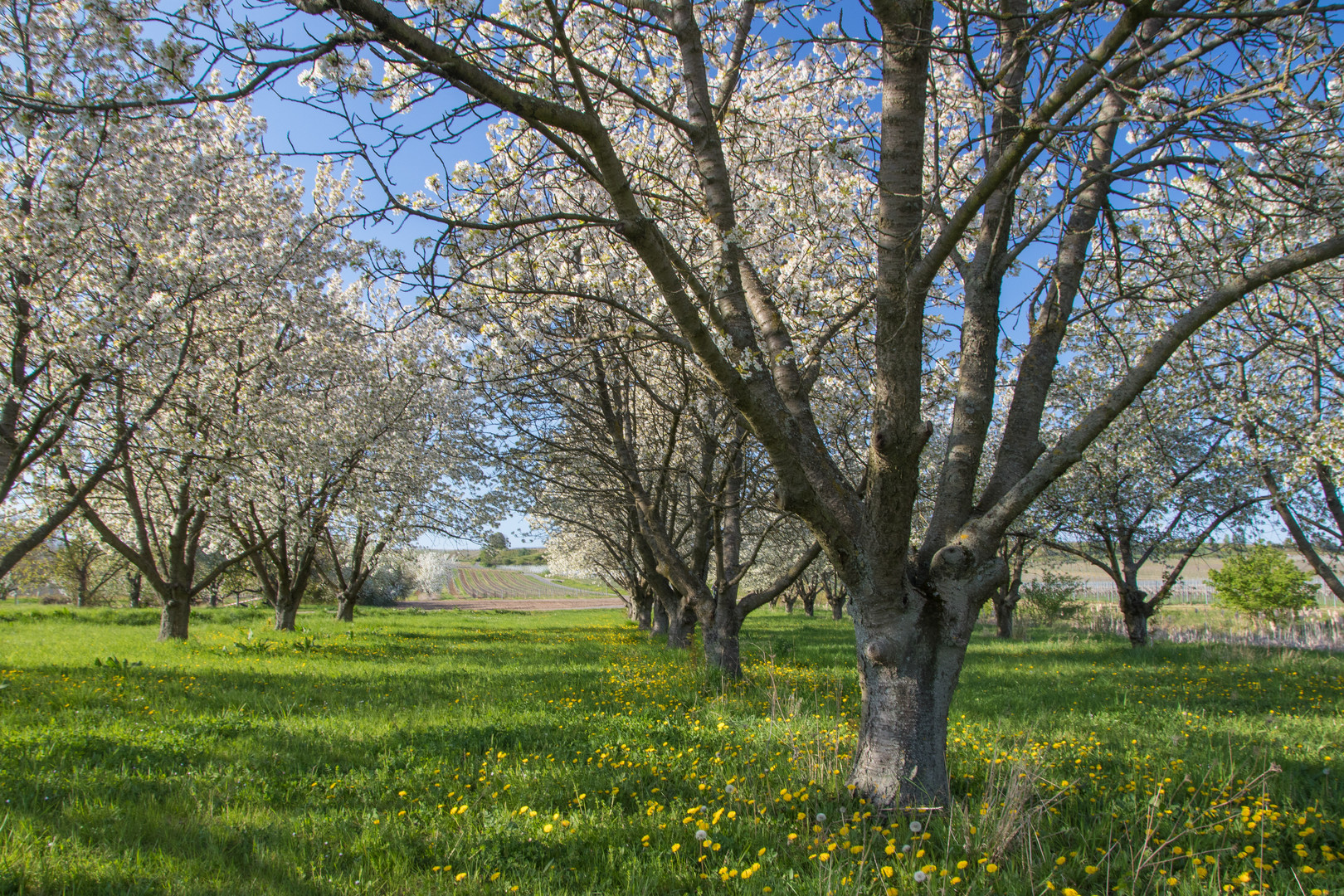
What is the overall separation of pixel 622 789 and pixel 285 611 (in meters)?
16.3

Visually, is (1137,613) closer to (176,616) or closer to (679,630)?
(679,630)

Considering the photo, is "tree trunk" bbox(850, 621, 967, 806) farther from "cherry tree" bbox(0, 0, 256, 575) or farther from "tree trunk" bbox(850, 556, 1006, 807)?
"cherry tree" bbox(0, 0, 256, 575)

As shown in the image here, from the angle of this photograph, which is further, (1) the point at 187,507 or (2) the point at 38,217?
(1) the point at 187,507

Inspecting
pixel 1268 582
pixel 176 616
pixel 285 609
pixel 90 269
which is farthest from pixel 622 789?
pixel 1268 582

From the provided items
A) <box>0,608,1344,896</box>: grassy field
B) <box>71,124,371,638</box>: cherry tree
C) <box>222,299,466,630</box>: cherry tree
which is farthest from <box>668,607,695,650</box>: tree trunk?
<box>71,124,371,638</box>: cherry tree

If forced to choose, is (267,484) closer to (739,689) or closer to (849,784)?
(739,689)

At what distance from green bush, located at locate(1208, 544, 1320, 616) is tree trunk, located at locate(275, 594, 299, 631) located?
3189 cm

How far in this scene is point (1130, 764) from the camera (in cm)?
494

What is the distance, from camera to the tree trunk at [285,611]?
1684 centimetres

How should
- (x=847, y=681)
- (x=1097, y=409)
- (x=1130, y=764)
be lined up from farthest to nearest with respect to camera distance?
(x=847, y=681) → (x=1130, y=764) → (x=1097, y=409)

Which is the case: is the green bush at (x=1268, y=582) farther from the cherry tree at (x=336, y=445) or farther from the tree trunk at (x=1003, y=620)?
the cherry tree at (x=336, y=445)

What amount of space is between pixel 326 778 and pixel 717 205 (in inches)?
185

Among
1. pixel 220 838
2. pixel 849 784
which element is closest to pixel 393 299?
pixel 220 838

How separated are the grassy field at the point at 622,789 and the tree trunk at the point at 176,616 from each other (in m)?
4.23
